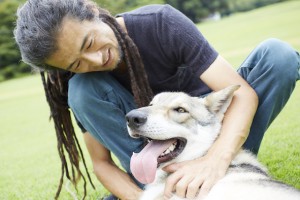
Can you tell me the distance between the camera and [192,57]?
147 inches

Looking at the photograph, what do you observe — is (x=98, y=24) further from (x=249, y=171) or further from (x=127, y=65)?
(x=249, y=171)

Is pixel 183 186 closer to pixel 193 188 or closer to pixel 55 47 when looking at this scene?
pixel 193 188

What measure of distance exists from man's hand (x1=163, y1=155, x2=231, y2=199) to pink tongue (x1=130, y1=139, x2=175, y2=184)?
0.55 feet

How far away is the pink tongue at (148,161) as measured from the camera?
3213 mm

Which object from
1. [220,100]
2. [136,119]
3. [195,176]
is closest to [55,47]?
[136,119]

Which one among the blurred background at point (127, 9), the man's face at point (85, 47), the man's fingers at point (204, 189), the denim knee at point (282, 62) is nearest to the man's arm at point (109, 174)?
the man's face at point (85, 47)

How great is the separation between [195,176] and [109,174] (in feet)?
3.95

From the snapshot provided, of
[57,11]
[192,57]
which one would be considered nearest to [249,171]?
[192,57]

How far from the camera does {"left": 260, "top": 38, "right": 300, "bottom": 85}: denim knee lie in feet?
12.3

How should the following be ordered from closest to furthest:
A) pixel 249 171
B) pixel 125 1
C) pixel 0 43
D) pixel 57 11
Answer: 1. pixel 249 171
2. pixel 57 11
3. pixel 0 43
4. pixel 125 1

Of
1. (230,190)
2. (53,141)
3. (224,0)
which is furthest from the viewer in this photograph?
(224,0)

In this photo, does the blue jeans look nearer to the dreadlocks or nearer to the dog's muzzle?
the dreadlocks

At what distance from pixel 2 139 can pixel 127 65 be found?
28.6ft

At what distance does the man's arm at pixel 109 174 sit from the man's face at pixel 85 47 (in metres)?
0.87
